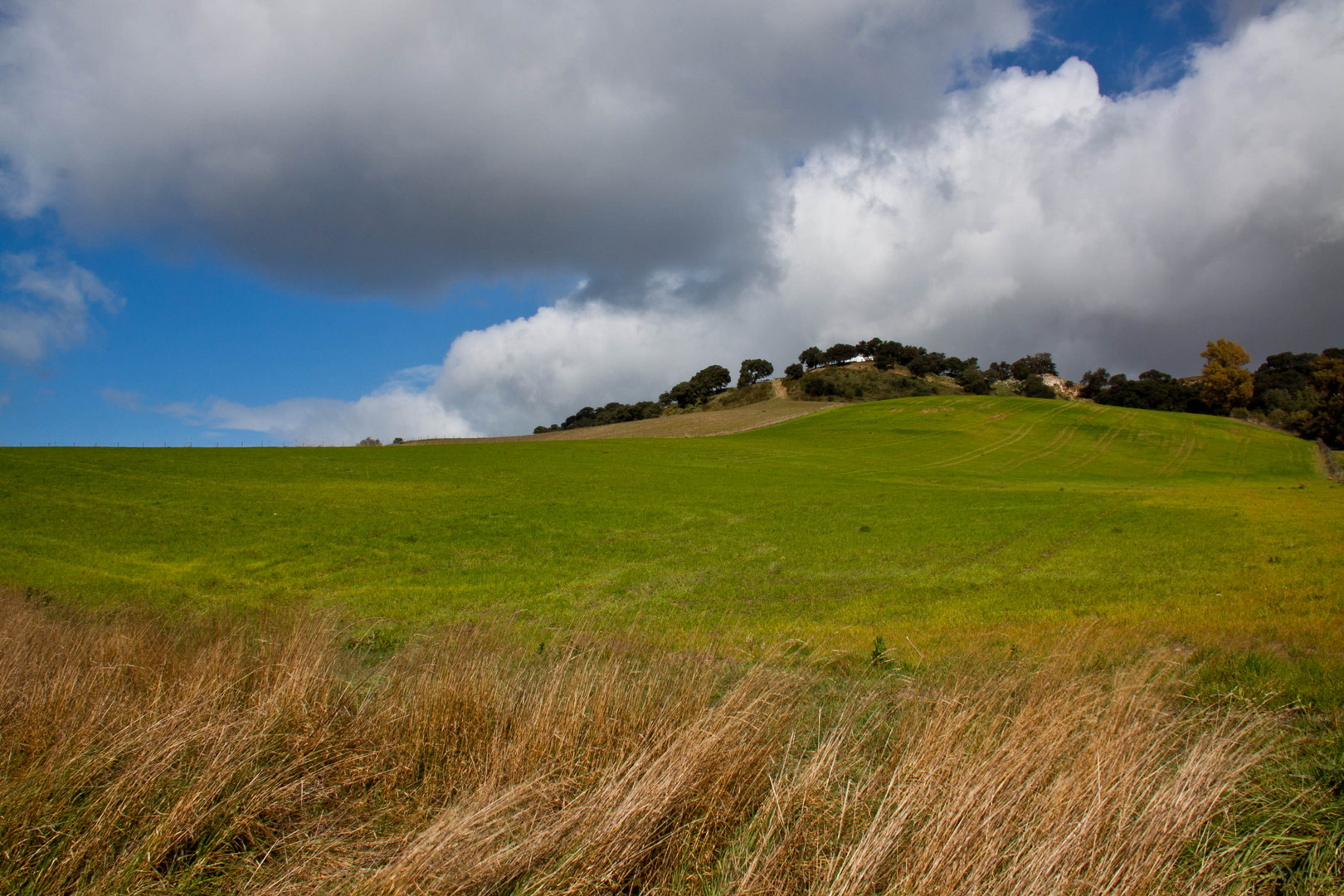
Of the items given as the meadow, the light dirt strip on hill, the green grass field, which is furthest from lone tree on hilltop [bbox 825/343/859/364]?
the meadow

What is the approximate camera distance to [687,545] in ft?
83.0

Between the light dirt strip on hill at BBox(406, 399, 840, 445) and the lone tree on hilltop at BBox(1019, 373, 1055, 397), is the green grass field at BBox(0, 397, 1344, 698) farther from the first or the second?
the lone tree on hilltop at BBox(1019, 373, 1055, 397)

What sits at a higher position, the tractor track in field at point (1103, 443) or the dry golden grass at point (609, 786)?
the dry golden grass at point (609, 786)

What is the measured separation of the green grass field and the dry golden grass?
417 centimetres

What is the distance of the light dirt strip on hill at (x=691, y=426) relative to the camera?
87.1 m

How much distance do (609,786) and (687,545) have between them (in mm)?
20201

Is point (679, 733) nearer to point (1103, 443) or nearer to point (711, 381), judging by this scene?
point (1103, 443)

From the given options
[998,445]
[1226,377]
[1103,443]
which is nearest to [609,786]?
[998,445]

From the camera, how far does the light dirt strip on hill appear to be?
286 feet

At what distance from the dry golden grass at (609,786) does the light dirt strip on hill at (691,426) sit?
74.9 meters

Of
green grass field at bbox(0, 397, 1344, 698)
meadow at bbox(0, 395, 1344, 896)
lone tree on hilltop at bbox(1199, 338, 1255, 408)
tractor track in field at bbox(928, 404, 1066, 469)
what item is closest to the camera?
meadow at bbox(0, 395, 1344, 896)

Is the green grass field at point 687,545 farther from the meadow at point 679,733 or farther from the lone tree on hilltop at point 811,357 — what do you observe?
the lone tree on hilltop at point 811,357

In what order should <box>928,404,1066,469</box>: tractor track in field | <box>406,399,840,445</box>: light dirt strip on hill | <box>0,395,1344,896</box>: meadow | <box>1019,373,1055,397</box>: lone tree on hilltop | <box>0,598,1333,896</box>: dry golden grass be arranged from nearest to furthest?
<box>0,598,1333,896</box>: dry golden grass < <box>0,395,1344,896</box>: meadow < <box>928,404,1066,469</box>: tractor track in field < <box>406,399,840,445</box>: light dirt strip on hill < <box>1019,373,1055,397</box>: lone tree on hilltop

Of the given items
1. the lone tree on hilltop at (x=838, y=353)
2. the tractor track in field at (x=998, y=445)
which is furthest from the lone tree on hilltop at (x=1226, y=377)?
the lone tree on hilltop at (x=838, y=353)
